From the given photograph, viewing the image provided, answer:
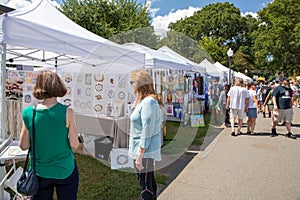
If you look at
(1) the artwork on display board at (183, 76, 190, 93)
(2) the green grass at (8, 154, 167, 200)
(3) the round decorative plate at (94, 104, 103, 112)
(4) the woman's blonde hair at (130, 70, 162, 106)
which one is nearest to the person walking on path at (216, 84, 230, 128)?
(1) the artwork on display board at (183, 76, 190, 93)

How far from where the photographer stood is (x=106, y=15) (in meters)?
16.6

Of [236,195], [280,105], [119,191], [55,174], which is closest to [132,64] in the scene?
[119,191]

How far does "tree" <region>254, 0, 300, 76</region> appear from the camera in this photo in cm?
2673

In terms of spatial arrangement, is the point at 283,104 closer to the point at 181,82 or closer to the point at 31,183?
the point at 181,82

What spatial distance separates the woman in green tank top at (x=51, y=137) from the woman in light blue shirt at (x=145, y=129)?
66 cm

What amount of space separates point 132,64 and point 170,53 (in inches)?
118

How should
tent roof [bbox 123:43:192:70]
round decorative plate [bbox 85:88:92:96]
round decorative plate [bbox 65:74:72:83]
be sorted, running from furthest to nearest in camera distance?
round decorative plate [bbox 65:74:72:83] → round decorative plate [bbox 85:88:92:96] → tent roof [bbox 123:43:192:70]

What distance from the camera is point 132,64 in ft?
16.8

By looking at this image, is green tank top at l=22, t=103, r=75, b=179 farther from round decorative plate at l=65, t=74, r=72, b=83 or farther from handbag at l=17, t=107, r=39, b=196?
round decorative plate at l=65, t=74, r=72, b=83

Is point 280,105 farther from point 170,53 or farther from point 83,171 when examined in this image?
point 83,171

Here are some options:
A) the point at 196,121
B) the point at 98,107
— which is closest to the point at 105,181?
the point at 98,107

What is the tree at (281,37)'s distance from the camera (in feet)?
87.7

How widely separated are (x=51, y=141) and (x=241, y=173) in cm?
330

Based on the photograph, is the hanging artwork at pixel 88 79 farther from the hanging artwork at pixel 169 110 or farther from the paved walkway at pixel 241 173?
the hanging artwork at pixel 169 110
